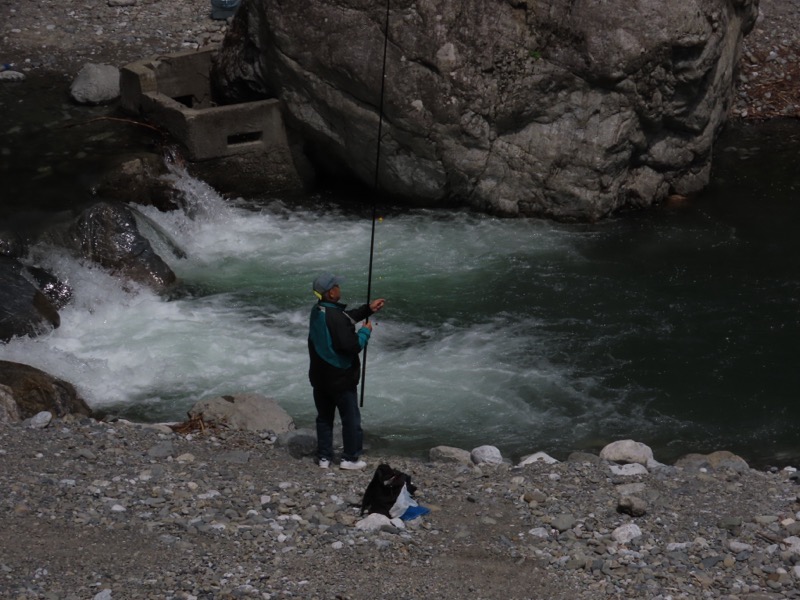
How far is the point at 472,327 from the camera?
41.2 feet

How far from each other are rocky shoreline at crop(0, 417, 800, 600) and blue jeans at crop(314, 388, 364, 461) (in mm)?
171

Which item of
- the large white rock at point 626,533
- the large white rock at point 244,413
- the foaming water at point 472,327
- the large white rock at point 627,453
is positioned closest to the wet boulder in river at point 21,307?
the foaming water at point 472,327

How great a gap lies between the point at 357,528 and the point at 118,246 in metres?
6.96

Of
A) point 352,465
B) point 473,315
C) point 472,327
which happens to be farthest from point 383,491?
point 473,315

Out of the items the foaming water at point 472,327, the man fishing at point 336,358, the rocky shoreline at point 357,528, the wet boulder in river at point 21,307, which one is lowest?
the foaming water at point 472,327

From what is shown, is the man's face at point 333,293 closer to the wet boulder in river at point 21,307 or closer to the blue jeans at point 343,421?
the blue jeans at point 343,421

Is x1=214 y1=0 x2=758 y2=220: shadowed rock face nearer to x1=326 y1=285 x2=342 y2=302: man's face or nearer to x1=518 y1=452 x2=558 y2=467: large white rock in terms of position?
x1=518 y1=452 x2=558 y2=467: large white rock

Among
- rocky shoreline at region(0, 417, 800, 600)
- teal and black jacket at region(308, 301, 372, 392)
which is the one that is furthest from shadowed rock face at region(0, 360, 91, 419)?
teal and black jacket at region(308, 301, 372, 392)

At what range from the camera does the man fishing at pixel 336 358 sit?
8.41 meters

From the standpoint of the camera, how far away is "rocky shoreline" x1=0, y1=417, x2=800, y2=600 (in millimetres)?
6992

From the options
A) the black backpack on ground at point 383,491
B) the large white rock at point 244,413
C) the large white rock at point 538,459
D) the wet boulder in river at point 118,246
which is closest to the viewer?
the black backpack on ground at point 383,491

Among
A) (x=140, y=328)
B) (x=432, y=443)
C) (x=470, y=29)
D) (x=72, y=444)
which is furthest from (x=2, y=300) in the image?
(x=470, y=29)

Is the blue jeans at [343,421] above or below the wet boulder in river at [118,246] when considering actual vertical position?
above

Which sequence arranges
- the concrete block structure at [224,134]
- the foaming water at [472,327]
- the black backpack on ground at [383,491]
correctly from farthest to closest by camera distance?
the concrete block structure at [224,134] < the foaming water at [472,327] < the black backpack on ground at [383,491]
